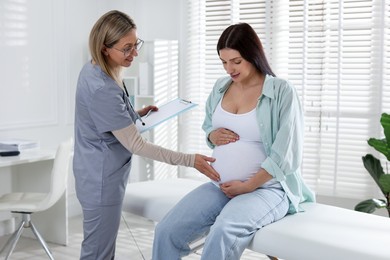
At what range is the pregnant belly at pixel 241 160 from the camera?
7.06 feet

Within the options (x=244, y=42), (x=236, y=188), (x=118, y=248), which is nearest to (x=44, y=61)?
(x=118, y=248)

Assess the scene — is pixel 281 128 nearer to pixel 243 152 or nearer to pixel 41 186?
pixel 243 152

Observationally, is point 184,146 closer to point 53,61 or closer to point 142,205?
point 53,61

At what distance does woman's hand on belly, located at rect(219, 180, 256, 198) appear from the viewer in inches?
82.8

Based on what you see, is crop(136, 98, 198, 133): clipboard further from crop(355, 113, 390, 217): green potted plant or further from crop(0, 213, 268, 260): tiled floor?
crop(355, 113, 390, 217): green potted plant

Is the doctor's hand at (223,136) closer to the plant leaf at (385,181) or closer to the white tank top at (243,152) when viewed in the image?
the white tank top at (243,152)

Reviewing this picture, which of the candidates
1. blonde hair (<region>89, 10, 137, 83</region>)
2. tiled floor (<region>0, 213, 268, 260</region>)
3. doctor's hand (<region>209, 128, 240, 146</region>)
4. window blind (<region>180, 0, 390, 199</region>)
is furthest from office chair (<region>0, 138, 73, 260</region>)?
window blind (<region>180, 0, 390, 199</region>)

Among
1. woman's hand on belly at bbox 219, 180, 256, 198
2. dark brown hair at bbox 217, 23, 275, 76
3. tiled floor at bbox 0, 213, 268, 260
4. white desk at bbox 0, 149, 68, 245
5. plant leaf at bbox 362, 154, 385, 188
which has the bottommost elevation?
tiled floor at bbox 0, 213, 268, 260

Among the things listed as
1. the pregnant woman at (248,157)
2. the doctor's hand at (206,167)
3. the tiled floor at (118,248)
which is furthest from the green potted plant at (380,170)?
the doctor's hand at (206,167)

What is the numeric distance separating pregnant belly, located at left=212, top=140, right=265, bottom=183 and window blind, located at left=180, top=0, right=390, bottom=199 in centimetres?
184

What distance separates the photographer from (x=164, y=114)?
2508 millimetres

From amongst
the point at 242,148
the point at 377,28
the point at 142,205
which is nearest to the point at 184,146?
the point at 377,28

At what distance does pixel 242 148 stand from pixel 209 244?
0.44 meters

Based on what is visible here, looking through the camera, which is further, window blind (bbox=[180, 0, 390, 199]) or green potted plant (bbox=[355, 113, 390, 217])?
window blind (bbox=[180, 0, 390, 199])
